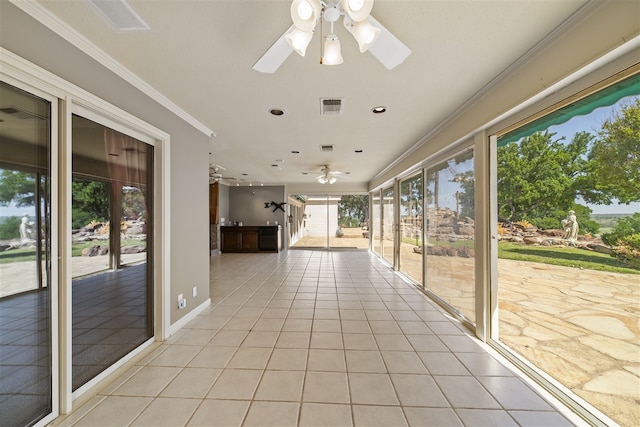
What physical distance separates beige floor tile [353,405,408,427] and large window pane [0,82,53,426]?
6.55 ft

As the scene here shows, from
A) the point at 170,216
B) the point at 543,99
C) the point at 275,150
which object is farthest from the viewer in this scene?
the point at 275,150

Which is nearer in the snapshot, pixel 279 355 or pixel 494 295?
pixel 279 355

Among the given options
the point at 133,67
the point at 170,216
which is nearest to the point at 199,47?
the point at 133,67

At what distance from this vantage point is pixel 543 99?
1.88 m

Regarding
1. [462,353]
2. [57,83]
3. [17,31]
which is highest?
[17,31]

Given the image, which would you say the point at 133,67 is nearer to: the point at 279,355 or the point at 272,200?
the point at 279,355

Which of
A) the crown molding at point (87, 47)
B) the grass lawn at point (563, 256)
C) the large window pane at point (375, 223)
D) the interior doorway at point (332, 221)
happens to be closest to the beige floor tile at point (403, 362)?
the grass lawn at point (563, 256)

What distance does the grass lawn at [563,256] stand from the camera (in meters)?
1.81

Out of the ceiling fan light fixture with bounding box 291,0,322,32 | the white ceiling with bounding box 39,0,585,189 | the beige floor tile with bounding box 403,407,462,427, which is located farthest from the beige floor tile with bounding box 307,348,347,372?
the white ceiling with bounding box 39,0,585,189

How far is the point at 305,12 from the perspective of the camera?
113 centimetres

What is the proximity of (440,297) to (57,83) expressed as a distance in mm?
4737

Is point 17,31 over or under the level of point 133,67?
under

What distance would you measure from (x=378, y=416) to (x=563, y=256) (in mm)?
2341

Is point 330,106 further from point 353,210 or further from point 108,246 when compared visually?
point 353,210
